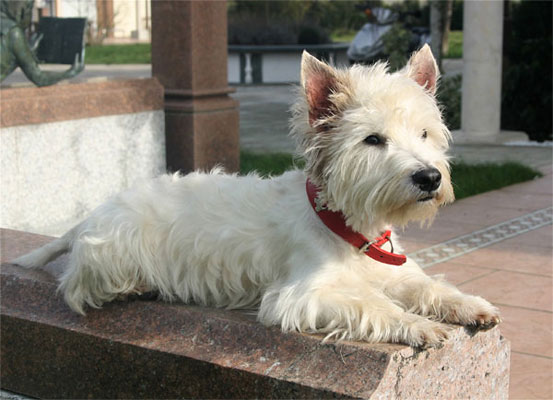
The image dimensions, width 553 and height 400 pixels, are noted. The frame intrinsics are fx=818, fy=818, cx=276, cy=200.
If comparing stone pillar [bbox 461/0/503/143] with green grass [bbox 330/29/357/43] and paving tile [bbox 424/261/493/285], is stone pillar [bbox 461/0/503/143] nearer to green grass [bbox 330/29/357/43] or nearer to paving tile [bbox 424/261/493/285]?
paving tile [bbox 424/261/493/285]

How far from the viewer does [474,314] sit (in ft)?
10.6

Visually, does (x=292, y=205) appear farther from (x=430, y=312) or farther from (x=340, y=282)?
(x=430, y=312)

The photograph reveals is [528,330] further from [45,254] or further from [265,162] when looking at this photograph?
[265,162]

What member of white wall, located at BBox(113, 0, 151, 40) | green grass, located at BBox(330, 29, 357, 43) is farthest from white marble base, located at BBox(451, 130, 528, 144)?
green grass, located at BBox(330, 29, 357, 43)

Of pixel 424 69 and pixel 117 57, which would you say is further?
pixel 117 57

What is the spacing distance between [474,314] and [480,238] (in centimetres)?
435

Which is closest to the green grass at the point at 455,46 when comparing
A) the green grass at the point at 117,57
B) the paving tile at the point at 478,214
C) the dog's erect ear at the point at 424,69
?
the green grass at the point at 117,57

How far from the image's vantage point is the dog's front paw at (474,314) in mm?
3209

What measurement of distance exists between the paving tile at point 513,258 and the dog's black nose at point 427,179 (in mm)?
3629

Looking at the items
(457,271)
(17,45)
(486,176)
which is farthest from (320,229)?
(486,176)

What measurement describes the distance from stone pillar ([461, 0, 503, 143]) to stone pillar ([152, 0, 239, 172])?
579 cm

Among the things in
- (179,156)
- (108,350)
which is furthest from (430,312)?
A: (179,156)

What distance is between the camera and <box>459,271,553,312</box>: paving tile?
18.3 feet

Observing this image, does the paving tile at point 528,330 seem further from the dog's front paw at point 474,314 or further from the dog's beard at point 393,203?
the dog's beard at point 393,203
